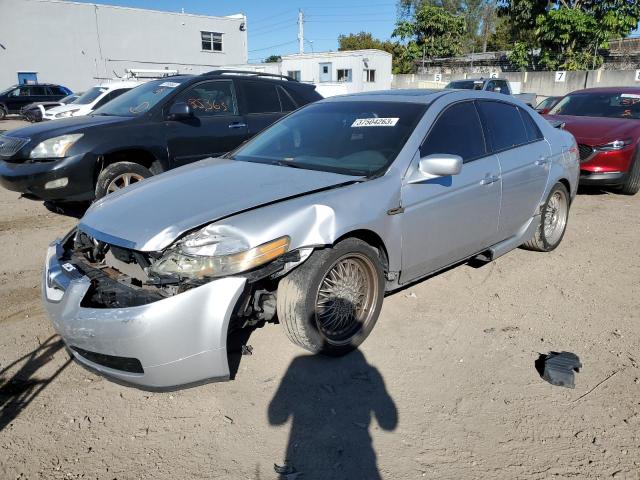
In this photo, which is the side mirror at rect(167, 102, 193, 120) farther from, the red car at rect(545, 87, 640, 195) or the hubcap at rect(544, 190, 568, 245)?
the red car at rect(545, 87, 640, 195)

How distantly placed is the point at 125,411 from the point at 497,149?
3.36 metres

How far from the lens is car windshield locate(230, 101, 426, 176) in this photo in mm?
3660

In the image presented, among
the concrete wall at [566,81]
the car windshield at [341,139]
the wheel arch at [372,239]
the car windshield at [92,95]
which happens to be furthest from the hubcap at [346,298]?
the concrete wall at [566,81]

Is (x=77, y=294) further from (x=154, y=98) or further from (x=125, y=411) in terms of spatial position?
(x=154, y=98)

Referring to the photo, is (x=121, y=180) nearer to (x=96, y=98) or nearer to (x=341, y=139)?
(x=341, y=139)

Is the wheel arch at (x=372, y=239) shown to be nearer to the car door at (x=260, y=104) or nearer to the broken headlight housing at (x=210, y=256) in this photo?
the broken headlight housing at (x=210, y=256)

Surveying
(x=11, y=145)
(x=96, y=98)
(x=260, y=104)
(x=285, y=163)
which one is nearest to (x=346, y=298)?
(x=285, y=163)

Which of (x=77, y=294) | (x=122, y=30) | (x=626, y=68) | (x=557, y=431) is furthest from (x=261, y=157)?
(x=122, y=30)

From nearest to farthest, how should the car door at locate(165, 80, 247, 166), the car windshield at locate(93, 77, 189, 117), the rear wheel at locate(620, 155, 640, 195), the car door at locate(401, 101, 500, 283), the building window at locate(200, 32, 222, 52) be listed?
the car door at locate(401, 101, 500, 283), the car door at locate(165, 80, 247, 166), the car windshield at locate(93, 77, 189, 117), the rear wheel at locate(620, 155, 640, 195), the building window at locate(200, 32, 222, 52)

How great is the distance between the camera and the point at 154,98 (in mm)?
6625

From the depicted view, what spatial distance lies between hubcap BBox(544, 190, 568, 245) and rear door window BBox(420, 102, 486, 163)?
1.51 m

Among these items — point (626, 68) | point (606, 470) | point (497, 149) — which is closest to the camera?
point (606, 470)

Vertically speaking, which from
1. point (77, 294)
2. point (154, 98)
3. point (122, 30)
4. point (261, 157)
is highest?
point (122, 30)

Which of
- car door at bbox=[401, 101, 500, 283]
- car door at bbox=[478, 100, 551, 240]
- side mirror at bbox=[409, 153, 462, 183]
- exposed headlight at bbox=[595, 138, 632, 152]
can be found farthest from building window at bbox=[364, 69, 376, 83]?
side mirror at bbox=[409, 153, 462, 183]
